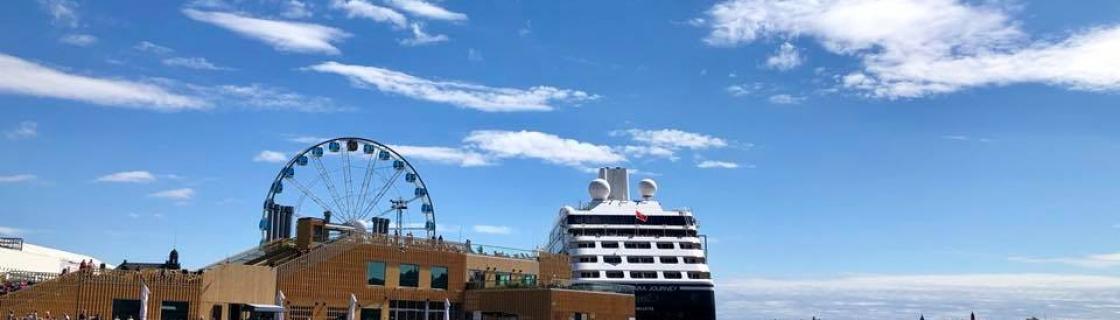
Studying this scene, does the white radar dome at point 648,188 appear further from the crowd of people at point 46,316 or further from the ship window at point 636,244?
the crowd of people at point 46,316

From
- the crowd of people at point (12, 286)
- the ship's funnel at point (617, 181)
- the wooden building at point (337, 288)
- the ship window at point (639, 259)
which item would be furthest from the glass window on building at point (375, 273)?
the ship's funnel at point (617, 181)

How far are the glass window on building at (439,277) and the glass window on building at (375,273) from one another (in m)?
3.15

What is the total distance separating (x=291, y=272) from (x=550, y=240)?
41.1 m

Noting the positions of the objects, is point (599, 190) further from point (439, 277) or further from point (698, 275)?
point (439, 277)

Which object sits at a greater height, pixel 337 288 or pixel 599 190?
pixel 599 190

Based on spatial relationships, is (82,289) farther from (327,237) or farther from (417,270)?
(417,270)

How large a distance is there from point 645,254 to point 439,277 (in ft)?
75.9

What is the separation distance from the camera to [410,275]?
46250mm

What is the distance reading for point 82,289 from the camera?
3412 centimetres

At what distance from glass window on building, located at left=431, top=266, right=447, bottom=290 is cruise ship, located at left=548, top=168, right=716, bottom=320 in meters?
16.8

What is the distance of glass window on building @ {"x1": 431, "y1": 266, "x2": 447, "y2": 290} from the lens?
155ft

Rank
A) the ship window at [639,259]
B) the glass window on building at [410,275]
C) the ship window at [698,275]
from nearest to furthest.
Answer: the glass window on building at [410,275]
the ship window at [698,275]
the ship window at [639,259]

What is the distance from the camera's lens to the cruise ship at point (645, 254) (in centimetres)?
6316

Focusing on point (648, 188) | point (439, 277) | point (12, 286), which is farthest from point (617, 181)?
point (12, 286)
